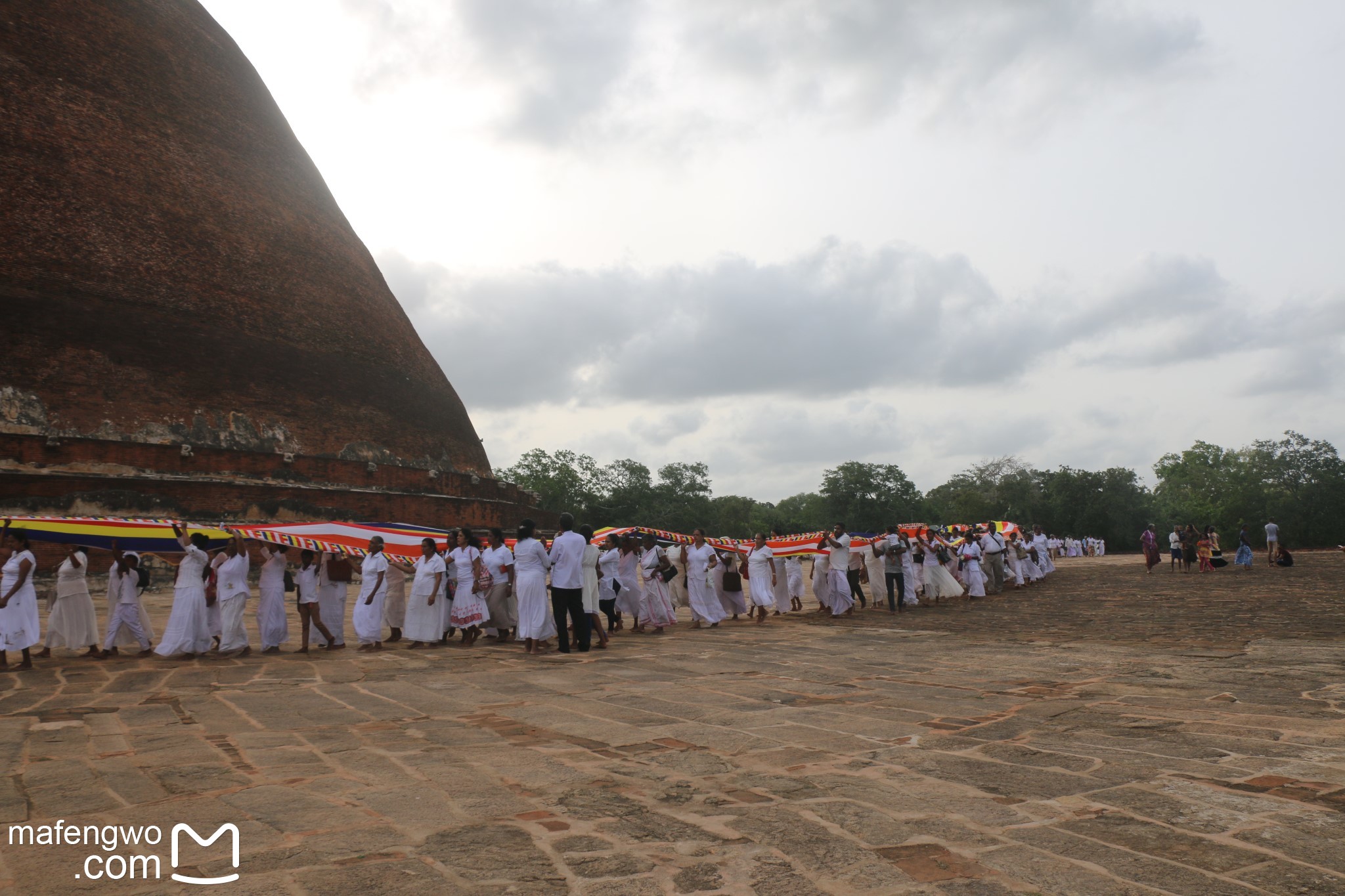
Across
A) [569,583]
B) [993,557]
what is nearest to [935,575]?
[993,557]

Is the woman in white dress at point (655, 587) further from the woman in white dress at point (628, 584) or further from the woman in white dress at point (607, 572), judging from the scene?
the woman in white dress at point (607, 572)

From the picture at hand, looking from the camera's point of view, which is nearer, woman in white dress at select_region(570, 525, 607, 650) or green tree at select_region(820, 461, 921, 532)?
woman in white dress at select_region(570, 525, 607, 650)

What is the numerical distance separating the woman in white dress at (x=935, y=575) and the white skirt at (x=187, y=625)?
1142 centimetres

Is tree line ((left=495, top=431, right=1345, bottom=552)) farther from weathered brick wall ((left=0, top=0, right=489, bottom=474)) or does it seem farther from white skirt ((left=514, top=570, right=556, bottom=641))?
white skirt ((left=514, top=570, right=556, bottom=641))

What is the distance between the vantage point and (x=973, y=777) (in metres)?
3.64

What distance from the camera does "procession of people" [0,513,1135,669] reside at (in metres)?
8.99

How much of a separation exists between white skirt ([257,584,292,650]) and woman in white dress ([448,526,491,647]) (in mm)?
1969

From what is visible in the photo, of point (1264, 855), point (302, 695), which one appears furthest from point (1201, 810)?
point (302, 695)

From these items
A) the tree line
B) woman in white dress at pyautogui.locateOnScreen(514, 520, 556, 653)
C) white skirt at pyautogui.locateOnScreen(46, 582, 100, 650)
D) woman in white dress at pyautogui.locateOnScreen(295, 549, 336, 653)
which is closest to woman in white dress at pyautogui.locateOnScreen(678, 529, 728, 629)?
woman in white dress at pyautogui.locateOnScreen(514, 520, 556, 653)

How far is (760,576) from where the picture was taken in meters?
12.6

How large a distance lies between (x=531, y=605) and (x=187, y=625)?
3796 millimetres

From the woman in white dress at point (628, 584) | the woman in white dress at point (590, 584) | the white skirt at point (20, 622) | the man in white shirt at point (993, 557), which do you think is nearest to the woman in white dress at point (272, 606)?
the white skirt at point (20, 622)

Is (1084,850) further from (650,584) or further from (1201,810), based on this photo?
(650,584)

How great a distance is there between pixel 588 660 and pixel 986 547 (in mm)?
11016
